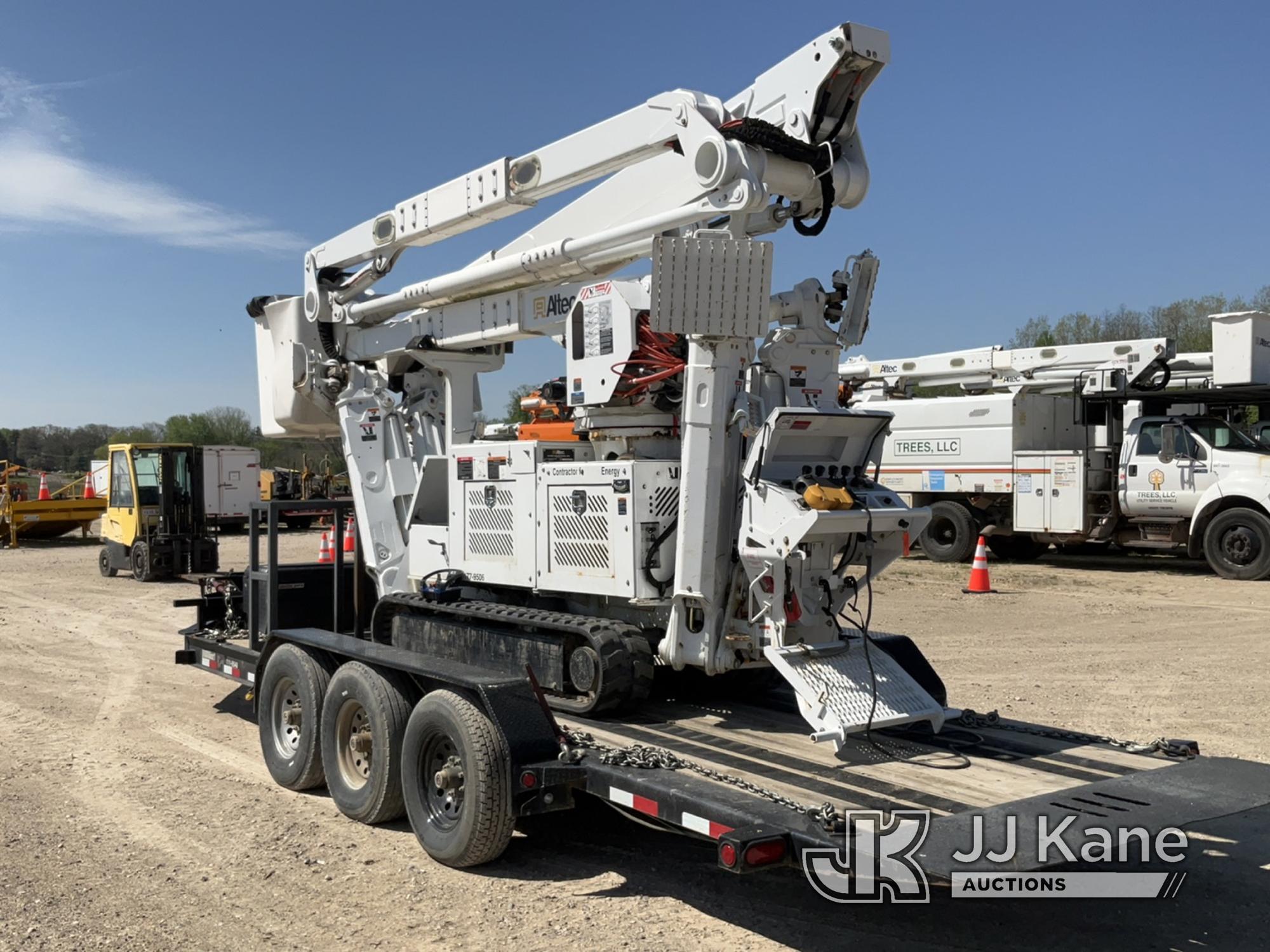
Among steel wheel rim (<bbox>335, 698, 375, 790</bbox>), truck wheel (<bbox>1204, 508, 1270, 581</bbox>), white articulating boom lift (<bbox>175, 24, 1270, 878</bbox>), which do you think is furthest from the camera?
truck wheel (<bbox>1204, 508, 1270, 581</bbox>)

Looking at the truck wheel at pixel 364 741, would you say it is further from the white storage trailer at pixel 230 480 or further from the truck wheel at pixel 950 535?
the white storage trailer at pixel 230 480

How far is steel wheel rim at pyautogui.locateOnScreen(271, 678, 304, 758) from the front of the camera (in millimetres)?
7703

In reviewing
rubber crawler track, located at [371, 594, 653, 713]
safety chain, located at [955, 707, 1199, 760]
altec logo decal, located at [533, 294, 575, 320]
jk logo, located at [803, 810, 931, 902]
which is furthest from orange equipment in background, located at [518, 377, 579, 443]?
jk logo, located at [803, 810, 931, 902]

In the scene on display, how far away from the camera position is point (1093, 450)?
1945 cm

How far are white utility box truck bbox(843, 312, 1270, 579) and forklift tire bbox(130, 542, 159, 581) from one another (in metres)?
13.4

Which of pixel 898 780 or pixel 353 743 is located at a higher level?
pixel 898 780

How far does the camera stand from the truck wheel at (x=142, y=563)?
2039 centimetres

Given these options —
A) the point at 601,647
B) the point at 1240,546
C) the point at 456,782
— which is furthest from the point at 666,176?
the point at 1240,546

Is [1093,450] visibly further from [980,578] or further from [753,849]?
[753,849]

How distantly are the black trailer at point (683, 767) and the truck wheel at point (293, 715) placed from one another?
0.5 inches

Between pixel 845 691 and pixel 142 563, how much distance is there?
1760 cm

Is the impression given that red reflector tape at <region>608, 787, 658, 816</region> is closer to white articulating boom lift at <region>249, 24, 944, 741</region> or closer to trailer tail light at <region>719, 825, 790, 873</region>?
trailer tail light at <region>719, 825, 790, 873</region>

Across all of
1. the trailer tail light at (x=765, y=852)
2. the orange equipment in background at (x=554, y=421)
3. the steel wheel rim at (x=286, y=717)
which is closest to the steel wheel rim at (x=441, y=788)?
the steel wheel rim at (x=286, y=717)

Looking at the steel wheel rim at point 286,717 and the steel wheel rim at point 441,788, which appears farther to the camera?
the steel wheel rim at point 286,717
